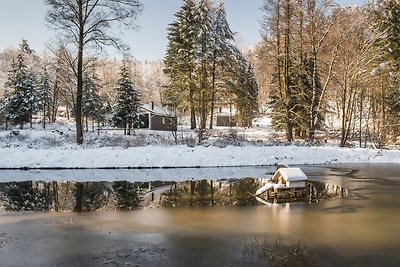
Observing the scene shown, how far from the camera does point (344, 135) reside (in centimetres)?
2761

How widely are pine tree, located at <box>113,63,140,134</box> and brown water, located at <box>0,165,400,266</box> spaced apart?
3223 centimetres

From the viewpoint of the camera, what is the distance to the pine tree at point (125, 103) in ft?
138

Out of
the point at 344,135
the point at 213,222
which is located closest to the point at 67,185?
the point at 213,222

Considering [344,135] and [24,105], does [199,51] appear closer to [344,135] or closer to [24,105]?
[344,135]

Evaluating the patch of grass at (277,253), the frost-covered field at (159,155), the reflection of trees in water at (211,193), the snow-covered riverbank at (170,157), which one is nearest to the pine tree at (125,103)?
the frost-covered field at (159,155)

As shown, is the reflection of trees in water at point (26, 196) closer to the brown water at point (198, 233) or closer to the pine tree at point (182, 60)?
the brown water at point (198, 233)

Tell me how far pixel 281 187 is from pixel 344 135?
55.3 feet

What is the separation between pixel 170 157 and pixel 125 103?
77.6 feet

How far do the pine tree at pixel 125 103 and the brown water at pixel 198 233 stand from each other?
32229 millimetres

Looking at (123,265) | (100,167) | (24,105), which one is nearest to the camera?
(123,265)

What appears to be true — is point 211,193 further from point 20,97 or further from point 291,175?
point 20,97

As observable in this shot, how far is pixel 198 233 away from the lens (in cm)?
841

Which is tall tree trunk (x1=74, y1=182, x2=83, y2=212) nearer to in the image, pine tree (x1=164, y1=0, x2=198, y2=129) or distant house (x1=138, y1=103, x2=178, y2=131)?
pine tree (x1=164, y1=0, x2=198, y2=129)

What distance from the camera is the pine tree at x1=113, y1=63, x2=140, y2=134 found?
1655 inches
